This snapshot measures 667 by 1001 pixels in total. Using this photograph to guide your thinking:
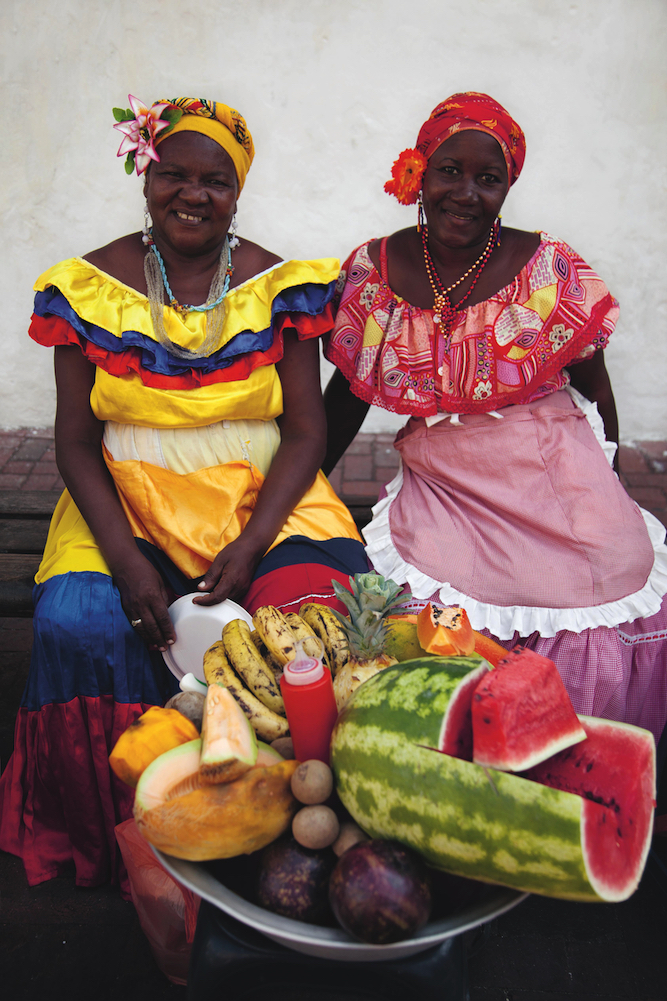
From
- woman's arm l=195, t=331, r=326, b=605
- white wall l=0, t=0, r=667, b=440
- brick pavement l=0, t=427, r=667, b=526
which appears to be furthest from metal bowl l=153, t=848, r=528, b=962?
white wall l=0, t=0, r=667, b=440

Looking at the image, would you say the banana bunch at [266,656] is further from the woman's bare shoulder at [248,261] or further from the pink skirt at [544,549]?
the woman's bare shoulder at [248,261]

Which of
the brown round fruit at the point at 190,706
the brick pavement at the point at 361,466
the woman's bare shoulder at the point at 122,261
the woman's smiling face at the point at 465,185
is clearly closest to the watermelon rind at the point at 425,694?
the brown round fruit at the point at 190,706

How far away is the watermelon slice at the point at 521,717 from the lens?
1.13 metres

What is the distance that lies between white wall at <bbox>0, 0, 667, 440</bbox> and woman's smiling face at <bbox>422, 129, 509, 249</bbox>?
2465 mm

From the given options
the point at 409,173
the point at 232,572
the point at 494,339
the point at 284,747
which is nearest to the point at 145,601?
the point at 232,572

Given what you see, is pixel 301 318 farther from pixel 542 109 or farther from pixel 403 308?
pixel 542 109

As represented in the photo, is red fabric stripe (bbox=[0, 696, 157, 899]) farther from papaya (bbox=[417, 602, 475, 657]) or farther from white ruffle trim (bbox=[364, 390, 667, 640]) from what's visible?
papaya (bbox=[417, 602, 475, 657])

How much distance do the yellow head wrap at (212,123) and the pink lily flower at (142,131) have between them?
1.4 inches

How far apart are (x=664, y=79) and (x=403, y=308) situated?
3105mm

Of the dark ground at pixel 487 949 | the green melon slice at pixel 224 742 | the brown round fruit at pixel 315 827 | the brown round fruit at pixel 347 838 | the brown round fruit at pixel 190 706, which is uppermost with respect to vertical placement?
the green melon slice at pixel 224 742

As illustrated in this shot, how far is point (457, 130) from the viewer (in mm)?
2270

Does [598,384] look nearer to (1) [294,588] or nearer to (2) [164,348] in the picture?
(1) [294,588]

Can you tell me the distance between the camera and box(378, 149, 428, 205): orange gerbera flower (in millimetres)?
2368

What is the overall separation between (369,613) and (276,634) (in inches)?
8.5
